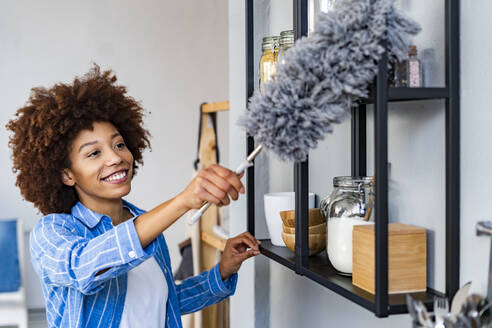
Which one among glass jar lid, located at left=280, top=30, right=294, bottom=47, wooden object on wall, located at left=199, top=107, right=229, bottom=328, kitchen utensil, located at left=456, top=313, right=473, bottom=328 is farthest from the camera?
wooden object on wall, located at left=199, top=107, right=229, bottom=328

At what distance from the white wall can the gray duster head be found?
9.35ft

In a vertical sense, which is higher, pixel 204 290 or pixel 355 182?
pixel 355 182

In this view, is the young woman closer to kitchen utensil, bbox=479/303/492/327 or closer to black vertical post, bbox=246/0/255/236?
black vertical post, bbox=246/0/255/236

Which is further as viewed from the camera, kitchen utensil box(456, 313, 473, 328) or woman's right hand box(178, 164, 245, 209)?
woman's right hand box(178, 164, 245, 209)

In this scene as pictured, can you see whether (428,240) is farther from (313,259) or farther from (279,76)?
(279,76)

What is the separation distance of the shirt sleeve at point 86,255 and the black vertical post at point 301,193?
0.27m

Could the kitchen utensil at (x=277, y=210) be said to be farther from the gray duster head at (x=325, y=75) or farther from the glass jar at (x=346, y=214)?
the gray duster head at (x=325, y=75)

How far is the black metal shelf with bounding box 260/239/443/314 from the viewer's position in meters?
0.68

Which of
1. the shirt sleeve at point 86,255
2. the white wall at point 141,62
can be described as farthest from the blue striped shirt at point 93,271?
the white wall at point 141,62

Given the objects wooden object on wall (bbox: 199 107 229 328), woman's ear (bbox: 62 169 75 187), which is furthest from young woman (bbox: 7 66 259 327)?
wooden object on wall (bbox: 199 107 229 328)

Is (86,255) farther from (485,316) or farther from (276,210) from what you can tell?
(485,316)

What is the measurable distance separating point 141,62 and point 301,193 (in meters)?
2.86

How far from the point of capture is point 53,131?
1.19m

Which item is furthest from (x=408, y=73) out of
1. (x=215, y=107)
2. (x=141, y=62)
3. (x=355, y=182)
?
(x=141, y=62)
